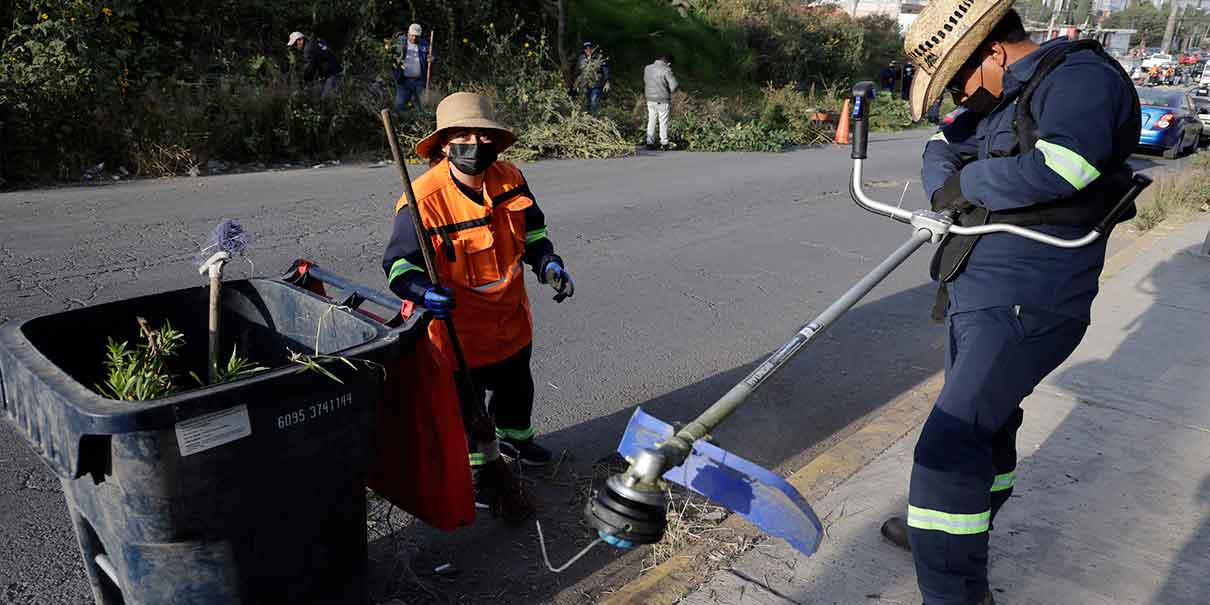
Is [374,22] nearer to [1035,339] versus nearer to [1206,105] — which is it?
[1035,339]

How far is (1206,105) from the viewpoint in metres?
22.7

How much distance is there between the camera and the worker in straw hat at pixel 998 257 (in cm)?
232

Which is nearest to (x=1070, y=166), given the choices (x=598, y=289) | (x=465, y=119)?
(x=465, y=119)

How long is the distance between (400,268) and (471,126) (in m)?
0.56

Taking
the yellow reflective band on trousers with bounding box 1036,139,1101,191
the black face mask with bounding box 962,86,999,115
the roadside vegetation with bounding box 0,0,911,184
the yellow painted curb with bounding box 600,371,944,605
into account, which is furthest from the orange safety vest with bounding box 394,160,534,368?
the roadside vegetation with bounding box 0,0,911,184

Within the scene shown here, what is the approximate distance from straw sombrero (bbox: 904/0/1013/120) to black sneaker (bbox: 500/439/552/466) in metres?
2.07

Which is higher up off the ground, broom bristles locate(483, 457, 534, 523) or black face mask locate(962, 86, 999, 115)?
black face mask locate(962, 86, 999, 115)

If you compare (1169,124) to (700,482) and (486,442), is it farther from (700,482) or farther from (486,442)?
(700,482)

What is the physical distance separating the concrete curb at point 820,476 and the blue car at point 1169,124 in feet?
52.8

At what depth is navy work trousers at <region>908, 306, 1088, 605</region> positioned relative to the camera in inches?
94.8

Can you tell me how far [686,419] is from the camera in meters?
4.42

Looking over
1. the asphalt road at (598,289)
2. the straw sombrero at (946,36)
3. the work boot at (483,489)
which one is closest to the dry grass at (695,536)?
the asphalt road at (598,289)

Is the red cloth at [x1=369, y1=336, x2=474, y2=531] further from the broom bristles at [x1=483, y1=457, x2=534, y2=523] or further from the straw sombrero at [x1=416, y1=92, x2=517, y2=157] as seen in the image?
the straw sombrero at [x1=416, y1=92, x2=517, y2=157]

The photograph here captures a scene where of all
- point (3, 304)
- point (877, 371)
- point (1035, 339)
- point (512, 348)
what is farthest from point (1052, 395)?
point (3, 304)
